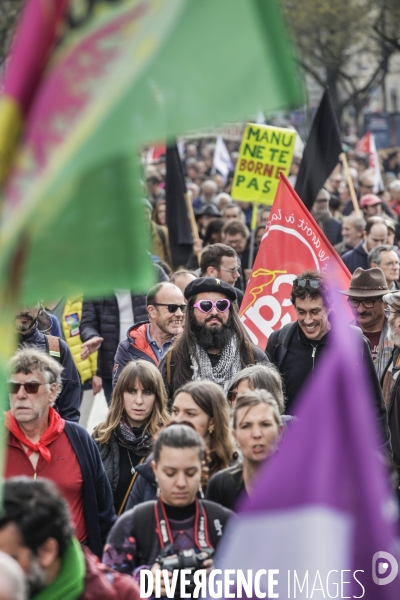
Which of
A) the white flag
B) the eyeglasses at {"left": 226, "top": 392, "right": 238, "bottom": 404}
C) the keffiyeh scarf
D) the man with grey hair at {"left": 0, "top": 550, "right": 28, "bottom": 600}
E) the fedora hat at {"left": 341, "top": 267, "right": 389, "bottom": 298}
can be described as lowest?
the man with grey hair at {"left": 0, "top": 550, "right": 28, "bottom": 600}

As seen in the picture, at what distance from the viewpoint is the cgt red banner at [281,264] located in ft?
25.1

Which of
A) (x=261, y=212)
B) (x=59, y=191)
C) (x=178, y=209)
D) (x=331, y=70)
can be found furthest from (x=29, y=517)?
(x=331, y=70)

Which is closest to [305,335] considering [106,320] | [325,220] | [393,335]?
[393,335]

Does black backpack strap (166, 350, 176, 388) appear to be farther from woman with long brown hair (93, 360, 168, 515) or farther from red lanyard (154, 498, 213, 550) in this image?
red lanyard (154, 498, 213, 550)

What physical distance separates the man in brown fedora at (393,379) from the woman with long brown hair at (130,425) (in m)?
1.35

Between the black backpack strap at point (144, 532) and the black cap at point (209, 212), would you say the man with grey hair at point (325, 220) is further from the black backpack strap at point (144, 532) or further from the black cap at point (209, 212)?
the black backpack strap at point (144, 532)

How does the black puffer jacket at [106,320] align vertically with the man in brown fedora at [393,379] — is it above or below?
above

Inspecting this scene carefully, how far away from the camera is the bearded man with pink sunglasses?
6.21 m

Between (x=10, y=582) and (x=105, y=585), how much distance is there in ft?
2.62

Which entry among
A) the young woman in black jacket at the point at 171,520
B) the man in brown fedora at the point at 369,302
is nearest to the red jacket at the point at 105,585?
the young woman in black jacket at the point at 171,520

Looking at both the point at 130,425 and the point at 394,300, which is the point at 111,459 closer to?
the point at 130,425

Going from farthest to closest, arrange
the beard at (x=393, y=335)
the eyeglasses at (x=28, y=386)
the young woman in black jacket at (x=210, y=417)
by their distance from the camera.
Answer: the beard at (x=393, y=335)
the eyeglasses at (x=28, y=386)
the young woman in black jacket at (x=210, y=417)

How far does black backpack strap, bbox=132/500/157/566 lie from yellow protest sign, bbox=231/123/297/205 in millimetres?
7951

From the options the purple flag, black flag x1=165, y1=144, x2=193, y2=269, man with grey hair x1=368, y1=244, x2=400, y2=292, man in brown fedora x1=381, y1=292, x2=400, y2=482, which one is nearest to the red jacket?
the purple flag
